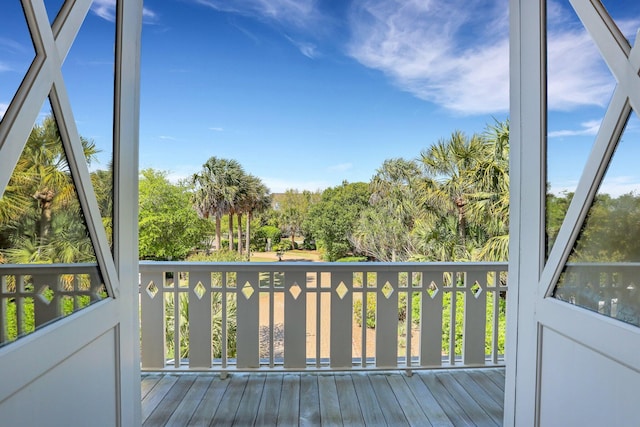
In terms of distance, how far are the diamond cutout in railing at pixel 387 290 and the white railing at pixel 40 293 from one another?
5.97ft

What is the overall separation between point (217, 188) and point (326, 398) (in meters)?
9.81

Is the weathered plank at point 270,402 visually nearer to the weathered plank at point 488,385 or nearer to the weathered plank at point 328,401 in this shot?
the weathered plank at point 328,401

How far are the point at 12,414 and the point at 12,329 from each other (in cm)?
19

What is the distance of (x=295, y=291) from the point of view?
2.37m

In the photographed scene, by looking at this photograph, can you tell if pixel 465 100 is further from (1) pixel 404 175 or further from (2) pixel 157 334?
(2) pixel 157 334

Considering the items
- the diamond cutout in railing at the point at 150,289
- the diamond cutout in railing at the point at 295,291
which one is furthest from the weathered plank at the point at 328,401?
the diamond cutout in railing at the point at 150,289

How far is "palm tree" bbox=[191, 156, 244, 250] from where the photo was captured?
10.9 metres

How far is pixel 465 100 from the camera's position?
10.0 metres

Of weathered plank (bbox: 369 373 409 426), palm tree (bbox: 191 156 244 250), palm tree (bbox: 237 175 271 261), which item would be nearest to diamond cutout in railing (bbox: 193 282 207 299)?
weathered plank (bbox: 369 373 409 426)

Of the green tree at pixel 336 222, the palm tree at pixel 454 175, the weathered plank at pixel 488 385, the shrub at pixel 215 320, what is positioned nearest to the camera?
the weathered plank at pixel 488 385

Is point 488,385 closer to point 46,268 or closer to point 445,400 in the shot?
point 445,400

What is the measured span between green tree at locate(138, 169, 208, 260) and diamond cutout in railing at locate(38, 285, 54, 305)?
35.6 ft

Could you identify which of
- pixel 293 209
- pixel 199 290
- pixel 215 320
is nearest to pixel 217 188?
pixel 293 209

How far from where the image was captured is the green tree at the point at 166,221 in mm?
11492
